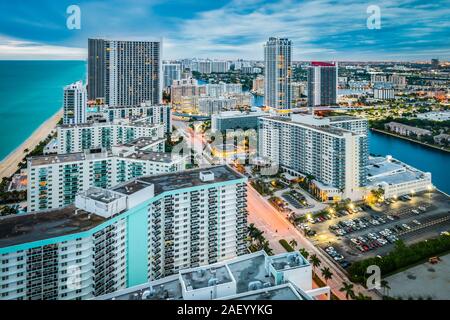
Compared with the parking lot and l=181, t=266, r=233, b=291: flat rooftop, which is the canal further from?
l=181, t=266, r=233, b=291: flat rooftop

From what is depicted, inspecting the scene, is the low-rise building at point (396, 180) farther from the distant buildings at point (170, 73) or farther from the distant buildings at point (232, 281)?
the distant buildings at point (170, 73)

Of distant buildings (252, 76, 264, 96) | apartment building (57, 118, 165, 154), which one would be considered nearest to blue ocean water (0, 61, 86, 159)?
apartment building (57, 118, 165, 154)

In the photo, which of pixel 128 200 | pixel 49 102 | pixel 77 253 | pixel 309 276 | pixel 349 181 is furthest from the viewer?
pixel 49 102

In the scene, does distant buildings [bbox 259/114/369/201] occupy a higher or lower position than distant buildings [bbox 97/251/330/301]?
higher

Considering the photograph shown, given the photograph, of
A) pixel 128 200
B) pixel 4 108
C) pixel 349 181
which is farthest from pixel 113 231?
pixel 4 108
